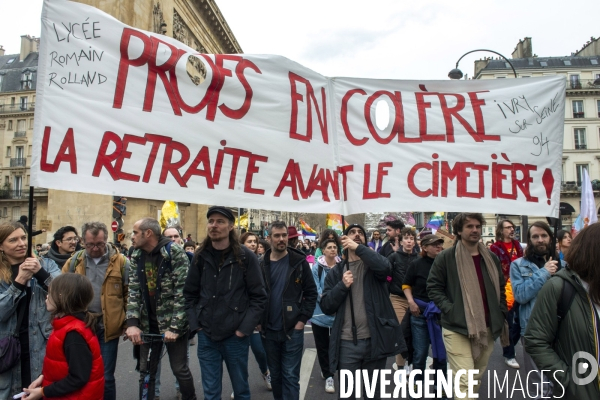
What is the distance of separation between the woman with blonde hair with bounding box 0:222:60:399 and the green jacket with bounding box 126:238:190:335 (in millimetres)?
868

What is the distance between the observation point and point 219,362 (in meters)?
4.01

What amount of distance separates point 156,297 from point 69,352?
1453mm

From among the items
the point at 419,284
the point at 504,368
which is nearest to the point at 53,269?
the point at 419,284

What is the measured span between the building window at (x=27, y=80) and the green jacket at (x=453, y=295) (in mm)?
68753

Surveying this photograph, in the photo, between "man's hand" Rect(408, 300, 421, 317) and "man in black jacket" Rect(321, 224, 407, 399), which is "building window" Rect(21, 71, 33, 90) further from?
"man in black jacket" Rect(321, 224, 407, 399)

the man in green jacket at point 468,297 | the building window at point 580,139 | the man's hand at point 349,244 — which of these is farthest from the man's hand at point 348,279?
the building window at point 580,139

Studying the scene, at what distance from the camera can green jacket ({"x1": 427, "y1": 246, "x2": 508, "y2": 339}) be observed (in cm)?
418

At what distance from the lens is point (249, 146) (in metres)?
3.81

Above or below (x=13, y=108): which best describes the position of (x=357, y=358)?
below

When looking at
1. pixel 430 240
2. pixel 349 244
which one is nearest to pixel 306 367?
pixel 430 240

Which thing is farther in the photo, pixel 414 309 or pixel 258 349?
pixel 258 349

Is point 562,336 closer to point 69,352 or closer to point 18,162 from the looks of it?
point 69,352

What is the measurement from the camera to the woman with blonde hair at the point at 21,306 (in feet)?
10.9

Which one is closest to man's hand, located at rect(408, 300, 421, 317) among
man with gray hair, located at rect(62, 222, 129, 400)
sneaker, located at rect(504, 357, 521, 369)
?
sneaker, located at rect(504, 357, 521, 369)
